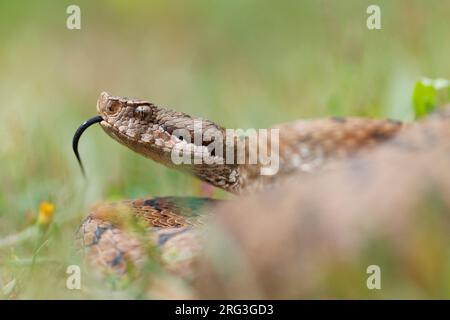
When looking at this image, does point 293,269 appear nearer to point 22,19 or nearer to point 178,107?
point 178,107

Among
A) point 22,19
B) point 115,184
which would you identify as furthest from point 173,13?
point 115,184

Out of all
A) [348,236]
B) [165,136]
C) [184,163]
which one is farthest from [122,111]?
[348,236]

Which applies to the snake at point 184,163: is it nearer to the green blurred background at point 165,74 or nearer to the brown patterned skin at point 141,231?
the brown patterned skin at point 141,231

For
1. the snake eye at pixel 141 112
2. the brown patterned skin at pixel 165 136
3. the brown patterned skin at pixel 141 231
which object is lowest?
the brown patterned skin at pixel 141 231

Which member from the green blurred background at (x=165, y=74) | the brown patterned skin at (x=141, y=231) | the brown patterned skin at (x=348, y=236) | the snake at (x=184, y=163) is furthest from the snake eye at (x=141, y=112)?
the brown patterned skin at (x=348, y=236)

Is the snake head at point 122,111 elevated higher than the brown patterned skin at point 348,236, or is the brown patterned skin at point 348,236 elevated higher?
the snake head at point 122,111

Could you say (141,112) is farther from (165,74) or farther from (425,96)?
(165,74)
